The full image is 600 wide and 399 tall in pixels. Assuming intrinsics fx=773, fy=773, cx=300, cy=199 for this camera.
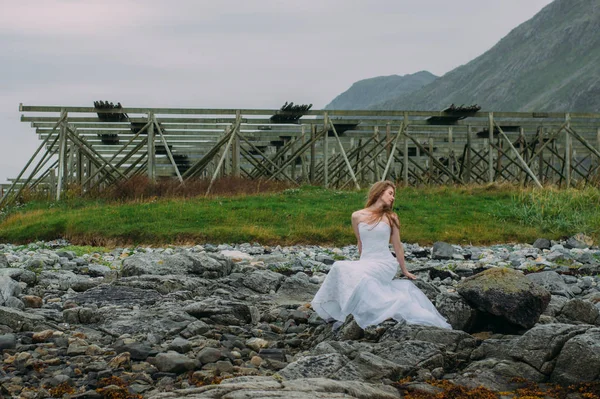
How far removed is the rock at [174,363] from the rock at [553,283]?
5441 millimetres

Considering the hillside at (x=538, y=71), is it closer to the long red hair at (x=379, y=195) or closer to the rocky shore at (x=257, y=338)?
the rocky shore at (x=257, y=338)

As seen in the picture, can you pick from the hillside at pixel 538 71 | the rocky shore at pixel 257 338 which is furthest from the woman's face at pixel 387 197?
the hillside at pixel 538 71

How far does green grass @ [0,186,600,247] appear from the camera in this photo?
1852cm

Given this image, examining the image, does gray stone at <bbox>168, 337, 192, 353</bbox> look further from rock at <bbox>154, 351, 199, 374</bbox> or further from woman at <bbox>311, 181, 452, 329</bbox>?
woman at <bbox>311, 181, 452, 329</bbox>

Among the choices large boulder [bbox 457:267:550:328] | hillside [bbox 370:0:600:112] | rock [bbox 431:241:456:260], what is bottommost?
rock [bbox 431:241:456:260]

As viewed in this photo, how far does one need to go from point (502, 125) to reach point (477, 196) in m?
10.5

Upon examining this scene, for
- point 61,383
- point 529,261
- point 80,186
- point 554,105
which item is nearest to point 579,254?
point 529,261

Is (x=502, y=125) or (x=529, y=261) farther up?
(x=502, y=125)

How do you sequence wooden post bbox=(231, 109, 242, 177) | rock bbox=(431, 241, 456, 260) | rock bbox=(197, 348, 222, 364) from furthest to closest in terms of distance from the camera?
wooden post bbox=(231, 109, 242, 177)
rock bbox=(431, 241, 456, 260)
rock bbox=(197, 348, 222, 364)

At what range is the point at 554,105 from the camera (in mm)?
107000

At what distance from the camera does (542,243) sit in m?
17.7

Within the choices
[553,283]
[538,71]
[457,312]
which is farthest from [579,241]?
[538,71]

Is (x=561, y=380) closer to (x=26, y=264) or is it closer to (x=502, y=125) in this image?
(x=26, y=264)

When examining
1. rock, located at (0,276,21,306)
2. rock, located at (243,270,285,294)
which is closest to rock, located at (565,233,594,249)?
rock, located at (243,270,285,294)
